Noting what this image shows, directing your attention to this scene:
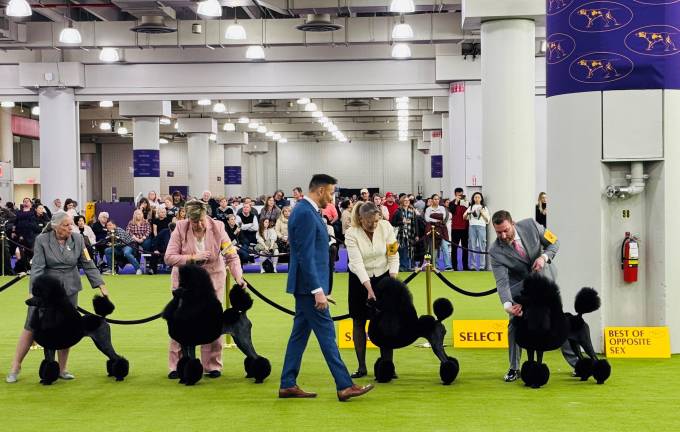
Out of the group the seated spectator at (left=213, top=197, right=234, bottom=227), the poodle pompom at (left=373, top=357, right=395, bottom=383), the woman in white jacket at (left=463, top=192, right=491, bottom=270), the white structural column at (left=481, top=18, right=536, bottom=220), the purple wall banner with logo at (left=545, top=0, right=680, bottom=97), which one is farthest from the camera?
the seated spectator at (left=213, top=197, right=234, bottom=227)

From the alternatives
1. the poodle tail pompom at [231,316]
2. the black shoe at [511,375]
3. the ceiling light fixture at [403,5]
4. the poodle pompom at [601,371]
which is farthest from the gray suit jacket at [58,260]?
the ceiling light fixture at [403,5]

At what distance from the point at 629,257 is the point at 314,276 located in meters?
3.53

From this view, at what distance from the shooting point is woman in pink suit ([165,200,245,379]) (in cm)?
746

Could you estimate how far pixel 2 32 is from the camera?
59.6 ft

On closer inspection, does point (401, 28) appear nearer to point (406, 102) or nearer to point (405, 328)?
point (405, 328)

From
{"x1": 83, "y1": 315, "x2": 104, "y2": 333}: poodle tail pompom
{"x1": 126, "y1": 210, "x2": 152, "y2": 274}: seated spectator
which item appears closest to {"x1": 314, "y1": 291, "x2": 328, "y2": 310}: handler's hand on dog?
{"x1": 83, "y1": 315, "x2": 104, "y2": 333}: poodle tail pompom

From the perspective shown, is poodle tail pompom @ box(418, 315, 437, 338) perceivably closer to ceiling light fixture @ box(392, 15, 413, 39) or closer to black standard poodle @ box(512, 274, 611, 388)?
black standard poodle @ box(512, 274, 611, 388)

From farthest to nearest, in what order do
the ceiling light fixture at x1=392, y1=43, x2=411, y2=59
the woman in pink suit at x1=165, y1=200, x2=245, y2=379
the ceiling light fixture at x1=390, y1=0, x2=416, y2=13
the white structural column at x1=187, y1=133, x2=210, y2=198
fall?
Answer: the white structural column at x1=187, y1=133, x2=210, y2=198
the ceiling light fixture at x1=392, y1=43, x2=411, y2=59
the ceiling light fixture at x1=390, y1=0, x2=416, y2=13
the woman in pink suit at x1=165, y1=200, x2=245, y2=379

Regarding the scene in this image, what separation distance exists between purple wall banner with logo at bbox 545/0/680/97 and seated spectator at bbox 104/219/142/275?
37.8 feet

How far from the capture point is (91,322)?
7438mm

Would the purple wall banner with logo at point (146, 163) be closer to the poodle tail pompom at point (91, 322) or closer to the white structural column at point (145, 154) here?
the white structural column at point (145, 154)

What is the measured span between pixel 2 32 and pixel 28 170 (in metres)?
18.9

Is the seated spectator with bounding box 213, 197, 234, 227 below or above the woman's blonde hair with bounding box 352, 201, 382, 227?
below

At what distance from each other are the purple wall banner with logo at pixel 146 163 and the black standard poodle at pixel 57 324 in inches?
761
